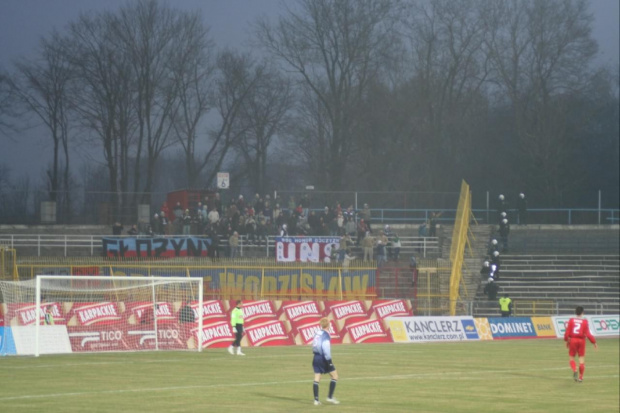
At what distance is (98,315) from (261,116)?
122 ft

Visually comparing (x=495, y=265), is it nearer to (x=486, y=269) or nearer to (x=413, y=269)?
(x=486, y=269)

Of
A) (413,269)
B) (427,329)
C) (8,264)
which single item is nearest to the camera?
(427,329)

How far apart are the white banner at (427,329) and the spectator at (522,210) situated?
655 inches

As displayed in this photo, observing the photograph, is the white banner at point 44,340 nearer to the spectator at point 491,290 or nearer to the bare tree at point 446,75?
the spectator at point 491,290

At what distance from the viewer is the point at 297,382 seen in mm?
24234

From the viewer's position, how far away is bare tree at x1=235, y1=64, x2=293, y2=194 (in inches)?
2712

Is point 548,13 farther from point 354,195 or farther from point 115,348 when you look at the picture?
point 115,348

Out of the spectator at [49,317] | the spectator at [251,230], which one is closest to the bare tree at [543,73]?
the spectator at [251,230]

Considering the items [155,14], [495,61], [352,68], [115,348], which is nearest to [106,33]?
[155,14]

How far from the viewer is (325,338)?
1975 cm

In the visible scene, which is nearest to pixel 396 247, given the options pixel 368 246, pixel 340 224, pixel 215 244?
pixel 368 246

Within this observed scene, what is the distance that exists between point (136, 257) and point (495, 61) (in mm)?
34746

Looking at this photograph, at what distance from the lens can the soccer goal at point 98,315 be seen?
31.9m

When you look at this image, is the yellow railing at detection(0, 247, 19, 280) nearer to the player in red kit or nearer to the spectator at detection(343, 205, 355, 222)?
the spectator at detection(343, 205, 355, 222)
